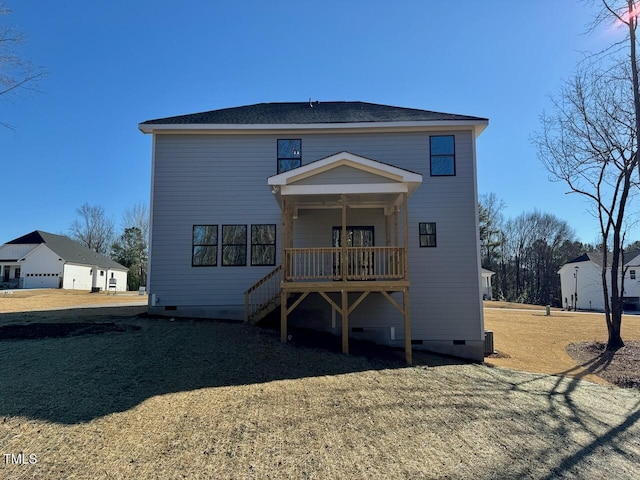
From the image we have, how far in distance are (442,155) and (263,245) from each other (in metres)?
6.30

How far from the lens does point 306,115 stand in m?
13.5

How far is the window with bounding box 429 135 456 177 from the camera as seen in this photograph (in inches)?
487

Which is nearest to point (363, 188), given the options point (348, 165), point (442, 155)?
point (348, 165)

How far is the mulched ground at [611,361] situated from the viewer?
10375mm

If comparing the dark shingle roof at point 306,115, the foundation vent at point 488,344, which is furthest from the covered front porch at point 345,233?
the foundation vent at point 488,344

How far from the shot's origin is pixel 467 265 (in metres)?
11.9

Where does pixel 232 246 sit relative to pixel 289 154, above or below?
below

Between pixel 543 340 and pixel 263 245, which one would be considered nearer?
pixel 263 245

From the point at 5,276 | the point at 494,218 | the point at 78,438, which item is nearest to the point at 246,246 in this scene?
the point at 78,438

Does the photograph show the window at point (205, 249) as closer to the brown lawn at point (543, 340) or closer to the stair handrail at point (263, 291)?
the stair handrail at point (263, 291)

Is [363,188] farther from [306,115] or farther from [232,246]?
[306,115]

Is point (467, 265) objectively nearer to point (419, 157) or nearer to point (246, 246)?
point (419, 157)

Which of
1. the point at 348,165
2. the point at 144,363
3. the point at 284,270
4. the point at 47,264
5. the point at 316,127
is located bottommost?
the point at 144,363

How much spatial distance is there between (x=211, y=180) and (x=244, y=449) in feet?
31.0
